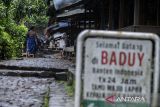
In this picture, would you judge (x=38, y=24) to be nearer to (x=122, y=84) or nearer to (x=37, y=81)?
(x=37, y=81)

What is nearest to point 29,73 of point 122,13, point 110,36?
point 122,13

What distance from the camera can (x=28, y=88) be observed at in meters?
10.1

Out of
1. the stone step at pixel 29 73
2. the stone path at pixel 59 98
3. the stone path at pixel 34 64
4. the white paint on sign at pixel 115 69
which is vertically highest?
the white paint on sign at pixel 115 69

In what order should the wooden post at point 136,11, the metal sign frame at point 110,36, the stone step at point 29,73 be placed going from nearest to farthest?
the metal sign frame at point 110,36, the wooden post at point 136,11, the stone step at point 29,73

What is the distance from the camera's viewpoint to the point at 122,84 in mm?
4469

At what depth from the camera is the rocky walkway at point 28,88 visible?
8.14m

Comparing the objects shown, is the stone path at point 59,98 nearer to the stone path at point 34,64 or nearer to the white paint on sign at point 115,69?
the white paint on sign at point 115,69

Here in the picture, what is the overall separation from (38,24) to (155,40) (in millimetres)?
46806

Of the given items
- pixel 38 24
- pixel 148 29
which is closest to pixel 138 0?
pixel 148 29

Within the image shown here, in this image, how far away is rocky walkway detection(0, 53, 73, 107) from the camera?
26.7 ft

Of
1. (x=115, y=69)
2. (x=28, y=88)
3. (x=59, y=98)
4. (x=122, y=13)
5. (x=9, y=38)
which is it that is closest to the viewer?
(x=115, y=69)

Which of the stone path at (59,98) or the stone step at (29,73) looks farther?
the stone step at (29,73)

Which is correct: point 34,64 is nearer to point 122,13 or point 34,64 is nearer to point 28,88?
point 122,13

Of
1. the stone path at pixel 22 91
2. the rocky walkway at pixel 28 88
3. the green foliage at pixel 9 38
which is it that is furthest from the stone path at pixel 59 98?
the green foliage at pixel 9 38
